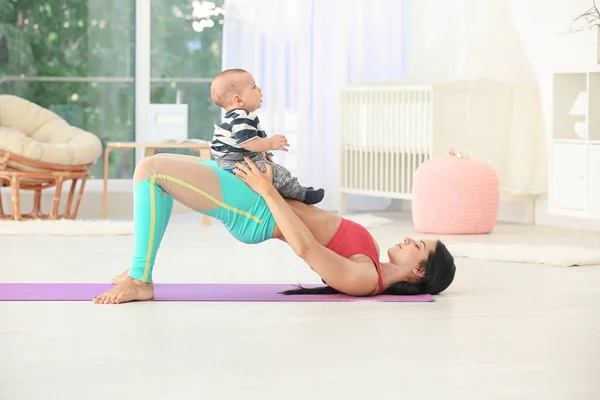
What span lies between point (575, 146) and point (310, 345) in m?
2.84

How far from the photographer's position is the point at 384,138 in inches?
231

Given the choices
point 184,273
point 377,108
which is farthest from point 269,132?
point 184,273

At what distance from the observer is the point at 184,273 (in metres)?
3.69

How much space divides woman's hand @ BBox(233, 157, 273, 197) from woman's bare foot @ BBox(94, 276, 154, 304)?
16.1 inches

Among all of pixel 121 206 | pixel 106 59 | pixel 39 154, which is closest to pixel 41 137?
pixel 39 154

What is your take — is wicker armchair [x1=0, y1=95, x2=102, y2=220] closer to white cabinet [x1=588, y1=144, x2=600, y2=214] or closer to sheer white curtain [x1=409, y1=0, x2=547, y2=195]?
sheer white curtain [x1=409, y1=0, x2=547, y2=195]

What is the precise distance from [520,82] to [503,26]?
31cm

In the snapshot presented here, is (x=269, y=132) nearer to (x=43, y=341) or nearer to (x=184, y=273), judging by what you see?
(x=184, y=273)

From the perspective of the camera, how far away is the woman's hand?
9.82ft

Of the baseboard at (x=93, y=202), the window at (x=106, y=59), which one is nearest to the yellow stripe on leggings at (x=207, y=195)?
the baseboard at (x=93, y=202)

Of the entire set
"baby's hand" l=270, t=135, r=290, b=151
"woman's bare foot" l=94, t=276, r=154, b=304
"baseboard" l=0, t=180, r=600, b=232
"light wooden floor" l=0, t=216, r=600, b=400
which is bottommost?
"light wooden floor" l=0, t=216, r=600, b=400

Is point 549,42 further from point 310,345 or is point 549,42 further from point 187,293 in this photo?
point 310,345

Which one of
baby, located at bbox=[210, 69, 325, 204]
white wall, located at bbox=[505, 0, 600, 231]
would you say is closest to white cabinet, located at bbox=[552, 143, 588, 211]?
white wall, located at bbox=[505, 0, 600, 231]

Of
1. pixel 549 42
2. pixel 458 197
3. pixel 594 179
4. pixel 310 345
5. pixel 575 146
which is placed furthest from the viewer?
pixel 549 42
